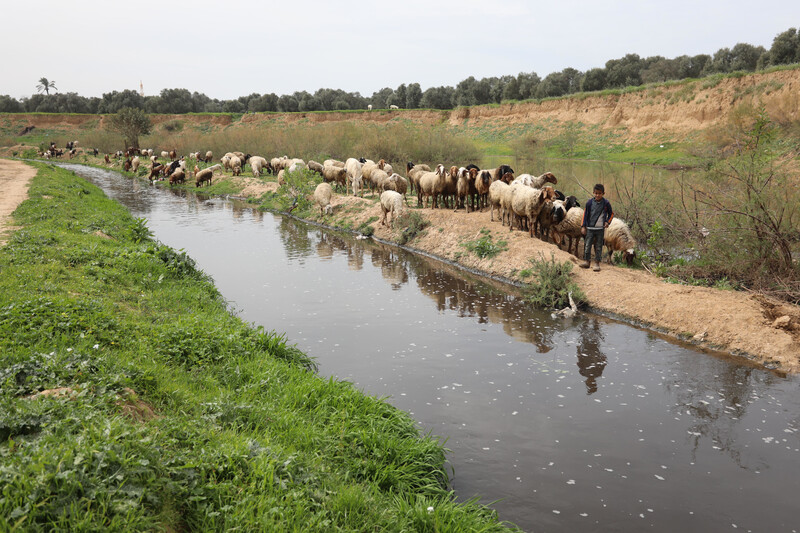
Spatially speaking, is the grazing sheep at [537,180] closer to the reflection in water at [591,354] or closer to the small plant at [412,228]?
the small plant at [412,228]

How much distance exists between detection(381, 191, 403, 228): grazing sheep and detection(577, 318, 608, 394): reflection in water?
9.45 metres

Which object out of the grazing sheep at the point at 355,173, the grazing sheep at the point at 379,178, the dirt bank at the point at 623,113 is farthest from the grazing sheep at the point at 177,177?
the dirt bank at the point at 623,113

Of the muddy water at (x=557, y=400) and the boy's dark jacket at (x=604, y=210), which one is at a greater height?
the boy's dark jacket at (x=604, y=210)

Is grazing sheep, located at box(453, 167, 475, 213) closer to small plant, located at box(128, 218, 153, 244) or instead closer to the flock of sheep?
the flock of sheep

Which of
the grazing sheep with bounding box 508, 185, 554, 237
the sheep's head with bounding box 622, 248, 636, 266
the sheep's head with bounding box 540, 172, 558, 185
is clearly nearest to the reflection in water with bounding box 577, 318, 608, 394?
the sheep's head with bounding box 622, 248, 636, 266

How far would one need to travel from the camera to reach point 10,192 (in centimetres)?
1952

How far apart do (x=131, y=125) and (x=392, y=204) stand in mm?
50599

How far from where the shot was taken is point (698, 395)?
7.47 metres

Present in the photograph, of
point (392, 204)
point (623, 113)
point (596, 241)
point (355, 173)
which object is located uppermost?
point (623, 113)

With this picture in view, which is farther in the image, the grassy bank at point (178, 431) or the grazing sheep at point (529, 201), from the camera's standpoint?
the grazing sheep at point (529, 201)

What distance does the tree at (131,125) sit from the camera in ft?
186

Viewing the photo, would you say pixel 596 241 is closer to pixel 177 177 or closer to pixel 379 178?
pixel 379 178

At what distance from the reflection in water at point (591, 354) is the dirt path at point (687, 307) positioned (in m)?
0.92

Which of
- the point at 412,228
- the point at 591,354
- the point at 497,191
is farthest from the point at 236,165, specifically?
the point at 591,354
